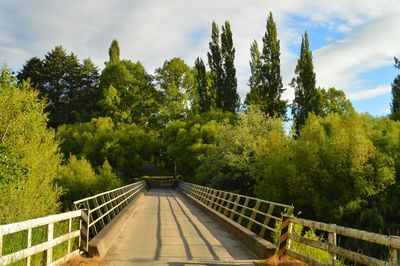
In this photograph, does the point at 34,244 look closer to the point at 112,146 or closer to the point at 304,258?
the point at 304,258

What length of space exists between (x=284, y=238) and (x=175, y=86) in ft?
293

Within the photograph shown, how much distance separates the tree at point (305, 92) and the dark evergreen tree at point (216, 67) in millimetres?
12019

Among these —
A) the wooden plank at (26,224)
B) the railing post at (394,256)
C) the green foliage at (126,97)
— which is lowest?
the railing post at (394,256)

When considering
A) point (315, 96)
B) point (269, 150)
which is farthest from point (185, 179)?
point (269, 150)

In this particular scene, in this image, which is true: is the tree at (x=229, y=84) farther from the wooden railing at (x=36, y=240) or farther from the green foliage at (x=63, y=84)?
the wooden railing at (x=36, y=240)

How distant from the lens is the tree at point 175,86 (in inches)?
3883

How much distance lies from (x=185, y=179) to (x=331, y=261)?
67.6 meters

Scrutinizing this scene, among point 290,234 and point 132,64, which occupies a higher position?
point 132,64

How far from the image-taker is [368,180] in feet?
115

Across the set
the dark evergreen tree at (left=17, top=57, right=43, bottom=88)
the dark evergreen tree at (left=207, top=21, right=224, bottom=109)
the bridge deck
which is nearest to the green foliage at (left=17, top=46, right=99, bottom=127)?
the dark evergreen tree at (left=17, top=57, right=43, bottom=88)

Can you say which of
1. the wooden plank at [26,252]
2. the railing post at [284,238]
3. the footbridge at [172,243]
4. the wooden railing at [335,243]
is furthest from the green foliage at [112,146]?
the wooden plank at [26,252]

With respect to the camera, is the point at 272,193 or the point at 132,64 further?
the point at 132,64

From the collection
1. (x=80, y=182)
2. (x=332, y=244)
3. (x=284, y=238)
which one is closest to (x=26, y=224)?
(x=332, y=244)

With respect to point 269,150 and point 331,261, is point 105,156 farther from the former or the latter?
point 331,261
